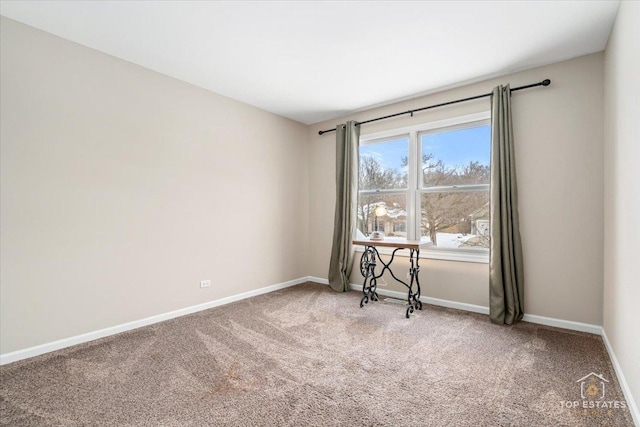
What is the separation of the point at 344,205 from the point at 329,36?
2.36 metres

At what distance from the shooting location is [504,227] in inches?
119

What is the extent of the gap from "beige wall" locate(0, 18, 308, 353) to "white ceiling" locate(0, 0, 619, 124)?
0.34 metres

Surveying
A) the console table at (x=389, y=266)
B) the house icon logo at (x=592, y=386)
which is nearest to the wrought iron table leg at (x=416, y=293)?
the console table at (x=389, y=266)

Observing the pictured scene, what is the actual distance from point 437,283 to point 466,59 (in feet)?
8.28

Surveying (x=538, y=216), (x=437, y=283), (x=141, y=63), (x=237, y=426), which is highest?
(x=141, y=63)

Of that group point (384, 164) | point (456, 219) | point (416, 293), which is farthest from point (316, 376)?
point (384, 164)

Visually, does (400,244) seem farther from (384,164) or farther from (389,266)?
(384,164)

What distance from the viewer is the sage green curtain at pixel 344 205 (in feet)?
14.1

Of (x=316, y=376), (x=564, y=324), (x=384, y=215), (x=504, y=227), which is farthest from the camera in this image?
(x=384, y=215)

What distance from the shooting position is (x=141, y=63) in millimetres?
2945

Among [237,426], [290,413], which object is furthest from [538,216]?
[237,426]

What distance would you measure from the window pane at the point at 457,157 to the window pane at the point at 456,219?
0.62 feet

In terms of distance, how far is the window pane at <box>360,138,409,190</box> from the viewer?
4.10m

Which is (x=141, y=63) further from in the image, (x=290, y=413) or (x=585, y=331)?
(x=585, y=331)
